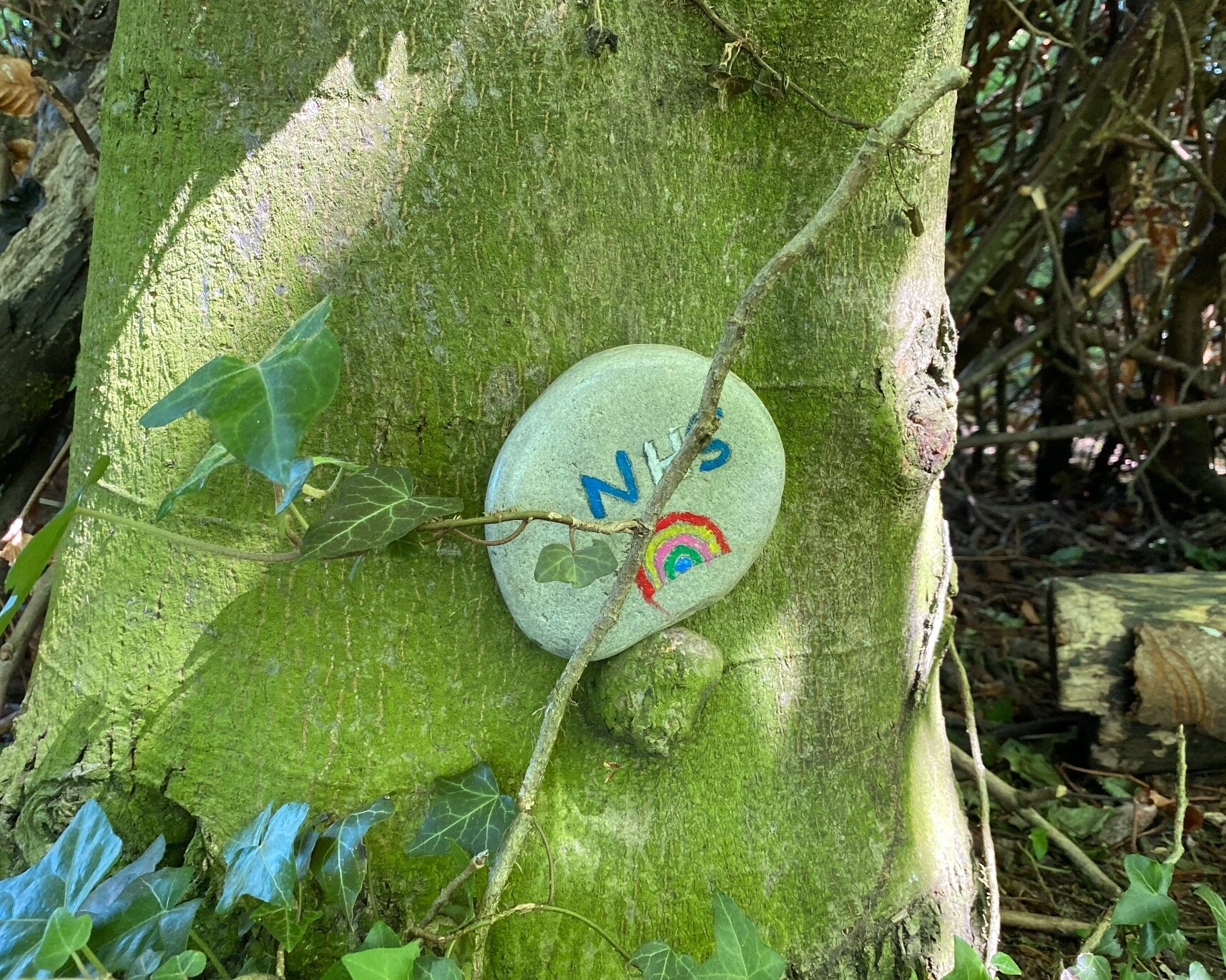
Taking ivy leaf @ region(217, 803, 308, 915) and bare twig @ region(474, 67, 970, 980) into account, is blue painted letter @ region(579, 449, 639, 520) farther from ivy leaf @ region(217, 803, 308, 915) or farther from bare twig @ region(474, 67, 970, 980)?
ivy leaf @ region(217, 803, 308, 915)

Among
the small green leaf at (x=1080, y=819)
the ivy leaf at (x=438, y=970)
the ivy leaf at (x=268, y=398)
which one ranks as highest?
the ivy leaf at (x=268, y=398)

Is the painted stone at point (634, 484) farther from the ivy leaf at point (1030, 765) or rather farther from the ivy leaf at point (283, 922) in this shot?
the ivy leaf at point (1030, 765)

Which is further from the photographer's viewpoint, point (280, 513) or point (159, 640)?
point (159, 640)

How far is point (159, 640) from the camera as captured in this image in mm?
981

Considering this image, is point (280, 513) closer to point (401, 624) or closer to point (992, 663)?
point (401, 624)

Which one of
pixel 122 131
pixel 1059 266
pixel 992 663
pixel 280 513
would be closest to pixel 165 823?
pixel 280 513

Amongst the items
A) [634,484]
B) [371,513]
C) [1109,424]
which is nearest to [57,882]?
[371,513]

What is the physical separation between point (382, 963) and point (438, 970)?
0.23 feet

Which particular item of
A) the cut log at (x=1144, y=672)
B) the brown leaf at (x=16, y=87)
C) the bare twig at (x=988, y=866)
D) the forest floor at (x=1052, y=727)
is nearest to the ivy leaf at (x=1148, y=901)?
the bare twig at (x=988, y=866)

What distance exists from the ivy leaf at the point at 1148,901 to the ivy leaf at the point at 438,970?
0.88m

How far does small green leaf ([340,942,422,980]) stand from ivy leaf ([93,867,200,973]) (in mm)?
193

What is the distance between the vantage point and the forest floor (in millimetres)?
1651

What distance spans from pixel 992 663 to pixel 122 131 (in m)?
2.40

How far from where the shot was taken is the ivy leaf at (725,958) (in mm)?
884
